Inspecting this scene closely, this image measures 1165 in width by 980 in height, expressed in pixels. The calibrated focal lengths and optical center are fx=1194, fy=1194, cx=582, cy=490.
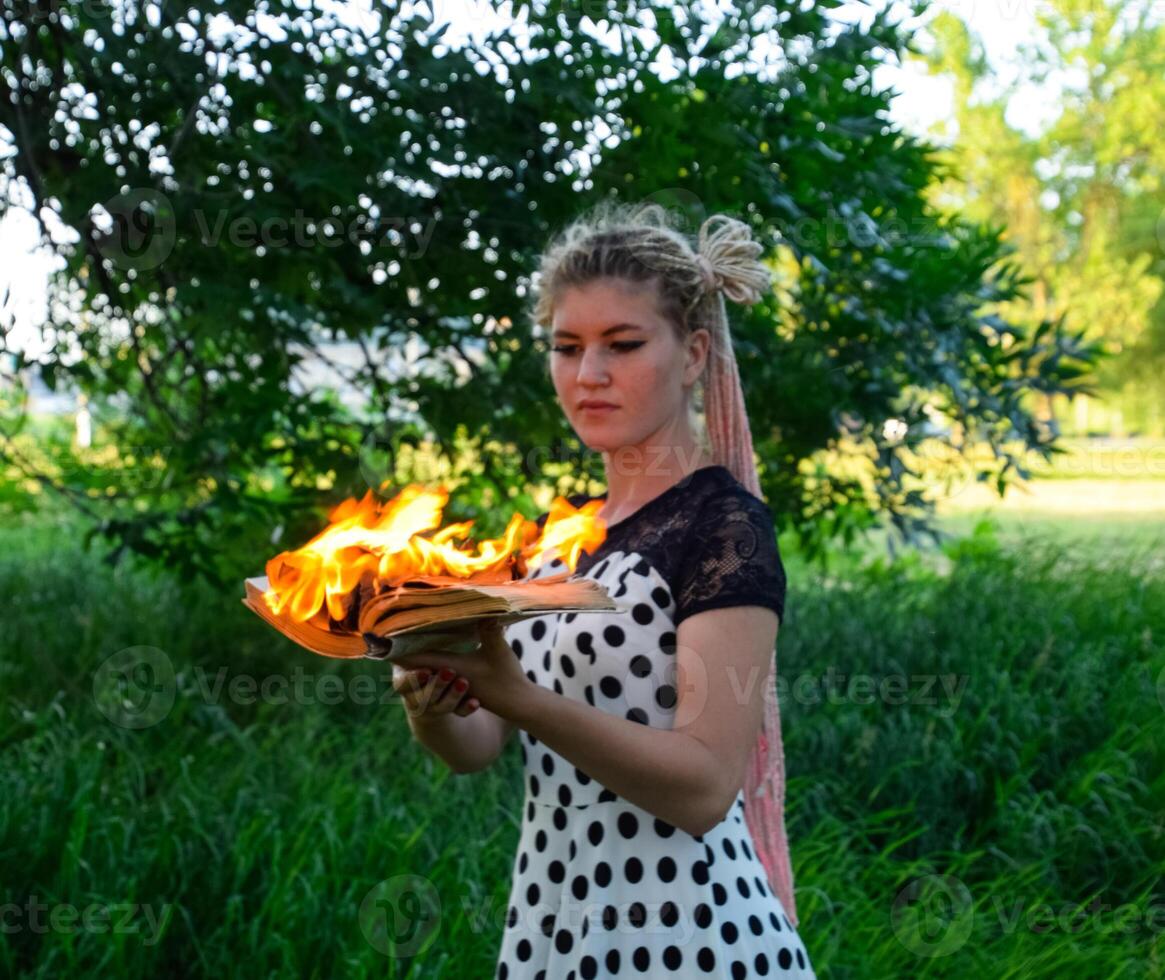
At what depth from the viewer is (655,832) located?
6.26 feet

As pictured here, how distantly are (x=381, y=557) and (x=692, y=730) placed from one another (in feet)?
1.81

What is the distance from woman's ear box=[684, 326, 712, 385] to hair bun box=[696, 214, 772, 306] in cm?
8

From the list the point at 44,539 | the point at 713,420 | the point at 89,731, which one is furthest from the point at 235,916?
the point at 44,539

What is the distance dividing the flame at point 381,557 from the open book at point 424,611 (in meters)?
0.02

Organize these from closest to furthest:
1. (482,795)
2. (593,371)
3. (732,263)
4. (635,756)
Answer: (635,756) → (593,371) → (732,263) → (482,795)

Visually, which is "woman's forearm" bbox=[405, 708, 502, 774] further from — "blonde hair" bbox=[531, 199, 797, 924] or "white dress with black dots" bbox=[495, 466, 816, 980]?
"blonde hair" bbox=[531, 199, 797, 924]

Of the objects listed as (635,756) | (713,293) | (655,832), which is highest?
(713,293)

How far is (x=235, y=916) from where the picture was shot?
3555mm

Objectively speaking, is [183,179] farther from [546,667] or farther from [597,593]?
[597,593]

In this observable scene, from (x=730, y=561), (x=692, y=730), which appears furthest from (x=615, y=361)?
(x=692, y=730)

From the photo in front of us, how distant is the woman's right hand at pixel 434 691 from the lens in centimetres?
151

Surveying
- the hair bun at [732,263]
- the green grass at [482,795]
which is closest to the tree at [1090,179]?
the green grass at [482,795]

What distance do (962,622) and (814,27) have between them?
342 cm

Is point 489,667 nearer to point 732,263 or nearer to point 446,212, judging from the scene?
point 732,263
